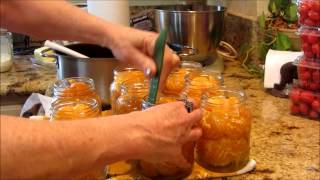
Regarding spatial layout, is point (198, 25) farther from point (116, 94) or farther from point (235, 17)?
point (116, 94)

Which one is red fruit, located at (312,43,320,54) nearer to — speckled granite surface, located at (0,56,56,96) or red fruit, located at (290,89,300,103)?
red fruit, located at (290,89,300,103)

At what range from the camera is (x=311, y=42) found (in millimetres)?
906

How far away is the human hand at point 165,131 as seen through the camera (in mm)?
494

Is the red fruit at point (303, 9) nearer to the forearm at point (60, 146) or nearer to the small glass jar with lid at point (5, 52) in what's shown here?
the forearm at point (60, 146)

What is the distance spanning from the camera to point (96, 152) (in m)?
0.44

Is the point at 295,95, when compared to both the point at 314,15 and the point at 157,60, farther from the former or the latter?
the point at 157,60

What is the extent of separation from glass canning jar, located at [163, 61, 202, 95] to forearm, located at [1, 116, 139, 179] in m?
0.31

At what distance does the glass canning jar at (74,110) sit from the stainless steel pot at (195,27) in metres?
0.63

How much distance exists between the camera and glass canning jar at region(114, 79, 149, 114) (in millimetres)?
755

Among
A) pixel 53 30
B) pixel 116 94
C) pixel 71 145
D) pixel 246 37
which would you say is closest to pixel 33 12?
pixel 53 30

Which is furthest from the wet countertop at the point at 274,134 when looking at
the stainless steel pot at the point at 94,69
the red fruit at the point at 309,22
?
the stainless steel pot at the point at 94,69

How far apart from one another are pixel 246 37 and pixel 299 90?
0.56 m

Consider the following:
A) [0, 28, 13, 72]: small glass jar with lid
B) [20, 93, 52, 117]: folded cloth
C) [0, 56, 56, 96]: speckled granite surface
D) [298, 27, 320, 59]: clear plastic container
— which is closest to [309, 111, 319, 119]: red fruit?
[298, 27, 320, 59]: clear plastic container

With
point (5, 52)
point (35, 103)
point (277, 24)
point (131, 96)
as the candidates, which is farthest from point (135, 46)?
point (5, 52)
